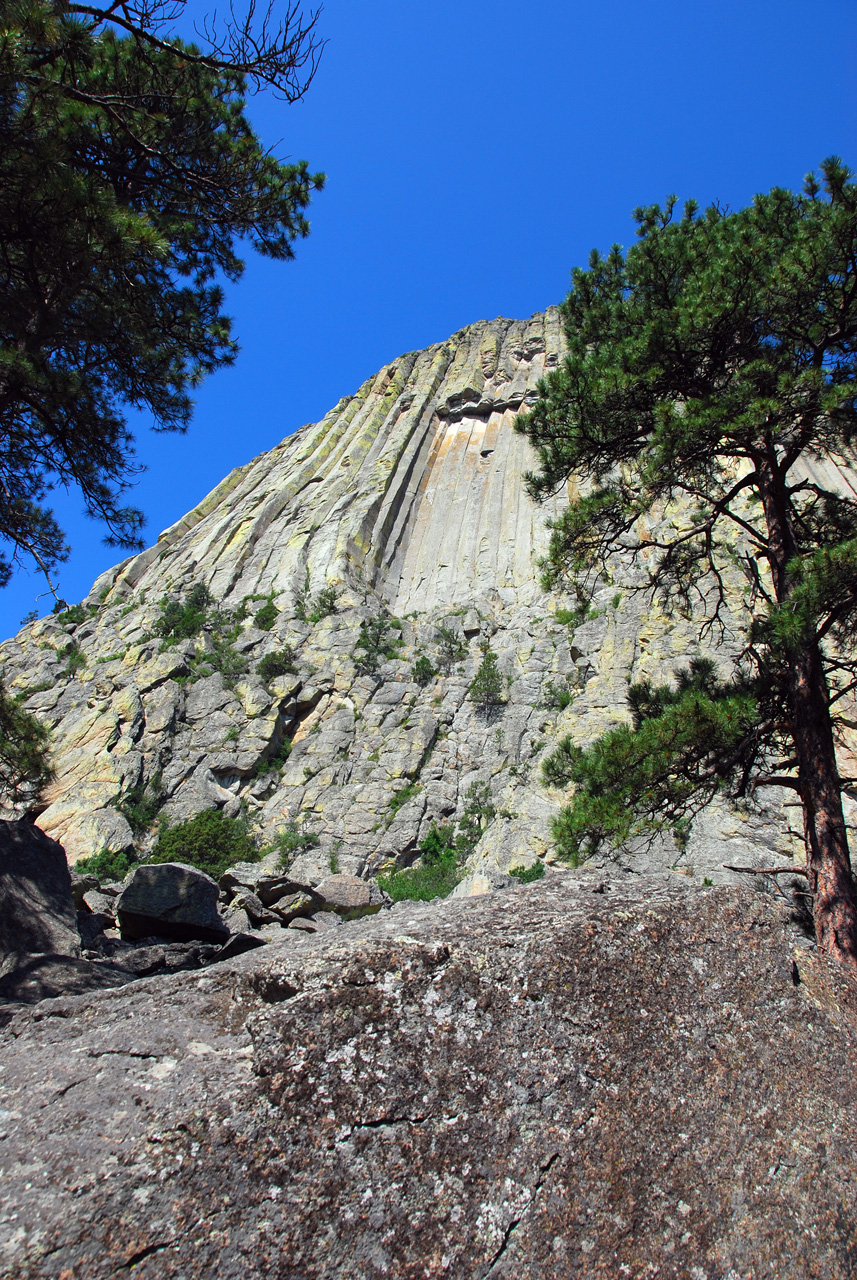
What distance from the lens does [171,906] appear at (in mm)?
9602

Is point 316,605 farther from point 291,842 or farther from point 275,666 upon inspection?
point 291,842

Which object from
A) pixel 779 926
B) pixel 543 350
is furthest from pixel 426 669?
pixel 543 350

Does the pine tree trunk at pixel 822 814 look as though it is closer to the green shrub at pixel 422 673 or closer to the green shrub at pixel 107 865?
the green shrub at pixel 107 865

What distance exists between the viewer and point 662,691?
7.01m

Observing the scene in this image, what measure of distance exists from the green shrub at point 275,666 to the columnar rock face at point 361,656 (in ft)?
0.85

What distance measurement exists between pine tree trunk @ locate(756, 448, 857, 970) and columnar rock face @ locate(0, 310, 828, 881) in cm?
658

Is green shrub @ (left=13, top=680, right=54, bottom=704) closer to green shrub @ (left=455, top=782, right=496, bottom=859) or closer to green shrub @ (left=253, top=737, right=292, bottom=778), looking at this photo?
green shrub @ (left=253, top=737, right=292, bottom=778)

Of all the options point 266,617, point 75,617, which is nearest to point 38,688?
point 75,617

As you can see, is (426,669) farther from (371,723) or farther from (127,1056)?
(127,1056)

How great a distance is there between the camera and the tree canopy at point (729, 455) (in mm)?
5773

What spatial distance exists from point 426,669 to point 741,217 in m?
21.0

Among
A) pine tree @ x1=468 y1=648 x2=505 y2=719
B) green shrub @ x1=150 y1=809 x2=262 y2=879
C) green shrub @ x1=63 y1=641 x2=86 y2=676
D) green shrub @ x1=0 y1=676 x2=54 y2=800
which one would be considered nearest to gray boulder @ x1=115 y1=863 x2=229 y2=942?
green shrub @ x1=0 y1=676 x2=54 y2=800

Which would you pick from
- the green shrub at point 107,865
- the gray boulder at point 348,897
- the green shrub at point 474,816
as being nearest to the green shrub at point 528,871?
the gray boulder at point 348,897

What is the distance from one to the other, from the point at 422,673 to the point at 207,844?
10202 mm
